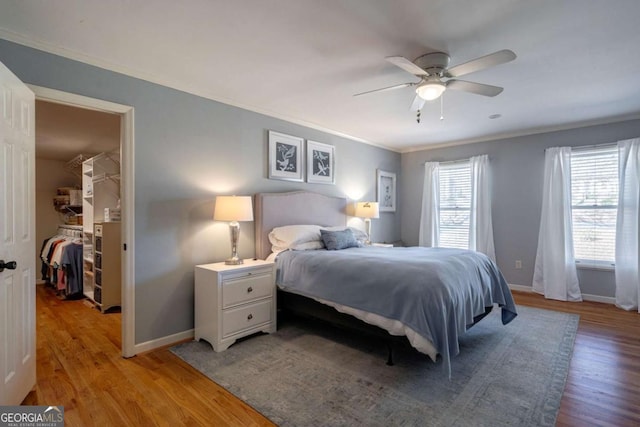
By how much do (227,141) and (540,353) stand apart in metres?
3.60

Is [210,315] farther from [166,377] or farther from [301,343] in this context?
[301,343]

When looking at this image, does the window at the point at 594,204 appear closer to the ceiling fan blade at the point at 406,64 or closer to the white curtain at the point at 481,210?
the white curtain at the point at 481,210

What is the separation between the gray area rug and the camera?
6.31 ft

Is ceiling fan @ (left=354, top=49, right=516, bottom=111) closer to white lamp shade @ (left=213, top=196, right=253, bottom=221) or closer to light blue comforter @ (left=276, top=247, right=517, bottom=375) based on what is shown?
light blue comforter @ (left=276, top=247, right=517, bottom=375)

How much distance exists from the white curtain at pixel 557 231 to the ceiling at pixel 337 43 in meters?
1.06

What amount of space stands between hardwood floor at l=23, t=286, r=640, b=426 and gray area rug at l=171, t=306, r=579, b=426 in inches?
4.3

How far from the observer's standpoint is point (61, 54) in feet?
7.85

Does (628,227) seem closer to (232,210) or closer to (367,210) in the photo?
(367,210)

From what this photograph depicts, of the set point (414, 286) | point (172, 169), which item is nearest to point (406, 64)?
point (414, 286)

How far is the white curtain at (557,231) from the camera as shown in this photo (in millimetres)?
4430

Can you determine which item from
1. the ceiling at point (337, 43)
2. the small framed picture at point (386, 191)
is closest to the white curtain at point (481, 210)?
the small framed picture at point (386, 191)

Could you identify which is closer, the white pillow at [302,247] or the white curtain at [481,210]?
the white pillow at [302,247]

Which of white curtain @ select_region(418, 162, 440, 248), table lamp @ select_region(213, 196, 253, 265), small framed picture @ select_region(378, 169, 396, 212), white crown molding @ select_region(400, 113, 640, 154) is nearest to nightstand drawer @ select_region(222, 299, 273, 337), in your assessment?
table lamp @ select_region(213, 196, 253, 265)

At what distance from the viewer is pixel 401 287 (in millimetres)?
2389
